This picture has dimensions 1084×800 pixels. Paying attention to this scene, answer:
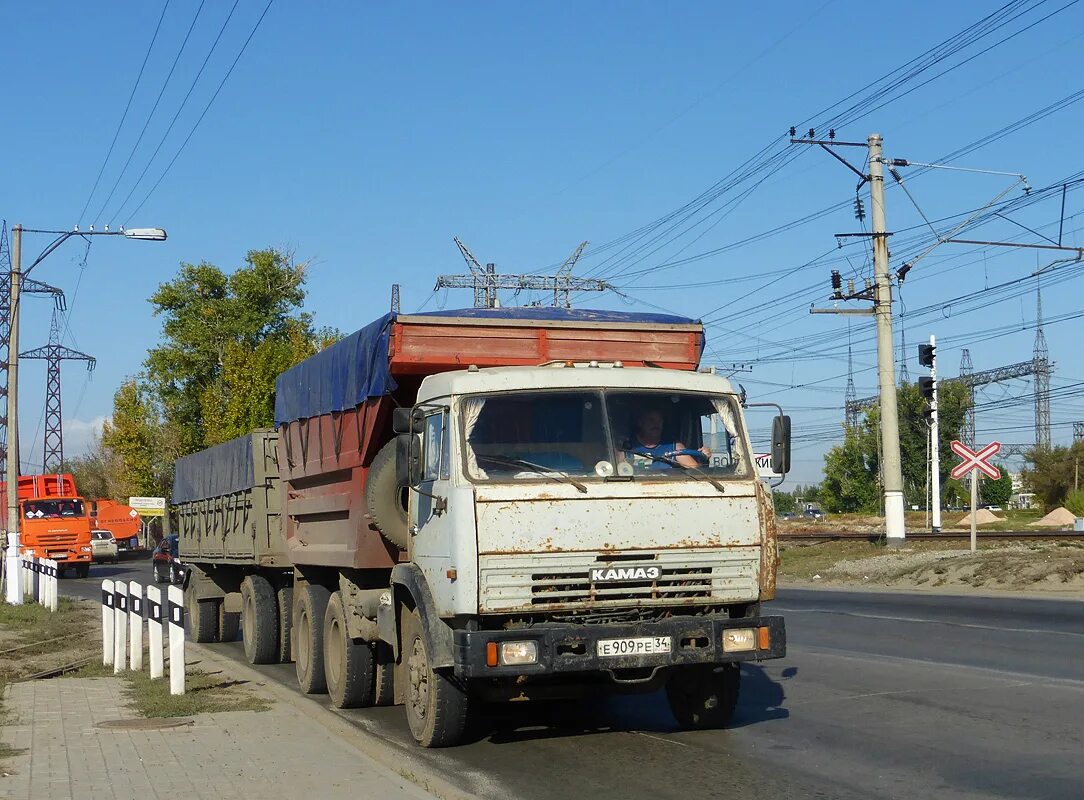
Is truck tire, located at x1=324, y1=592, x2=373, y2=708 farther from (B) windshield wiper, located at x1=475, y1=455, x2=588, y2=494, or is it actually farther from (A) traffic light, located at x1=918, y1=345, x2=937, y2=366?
(A) traffic light, located at x1=918, y1=345, x2=937, y2=366

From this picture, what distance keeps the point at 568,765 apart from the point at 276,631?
25.5 feet

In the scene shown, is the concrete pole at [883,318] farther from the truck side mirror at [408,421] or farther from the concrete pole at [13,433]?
the truck side mirror at [408,421]

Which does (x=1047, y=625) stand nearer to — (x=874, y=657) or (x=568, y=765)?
(x=874, y=657)

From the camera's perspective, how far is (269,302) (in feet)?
173

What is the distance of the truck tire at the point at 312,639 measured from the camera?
1285cm

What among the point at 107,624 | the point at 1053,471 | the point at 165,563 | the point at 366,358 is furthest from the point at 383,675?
the point at 1053,471

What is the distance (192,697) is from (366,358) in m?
3.78

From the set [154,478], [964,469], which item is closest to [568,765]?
[964,469]

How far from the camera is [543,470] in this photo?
8.77 meters

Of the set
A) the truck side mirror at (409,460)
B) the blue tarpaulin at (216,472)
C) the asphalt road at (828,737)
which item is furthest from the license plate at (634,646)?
the blue tarpaulin at (216,472)

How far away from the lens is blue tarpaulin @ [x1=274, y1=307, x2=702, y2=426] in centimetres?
1047

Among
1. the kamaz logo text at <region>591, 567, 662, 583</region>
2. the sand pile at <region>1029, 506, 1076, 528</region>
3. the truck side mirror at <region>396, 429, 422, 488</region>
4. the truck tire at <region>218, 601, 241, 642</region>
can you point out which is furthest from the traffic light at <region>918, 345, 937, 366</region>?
the kamaz logo text at <region>591, 567, 662, 583</region>

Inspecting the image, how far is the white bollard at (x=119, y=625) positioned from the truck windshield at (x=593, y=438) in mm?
7148

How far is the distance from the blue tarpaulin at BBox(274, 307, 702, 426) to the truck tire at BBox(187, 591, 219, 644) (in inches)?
297
